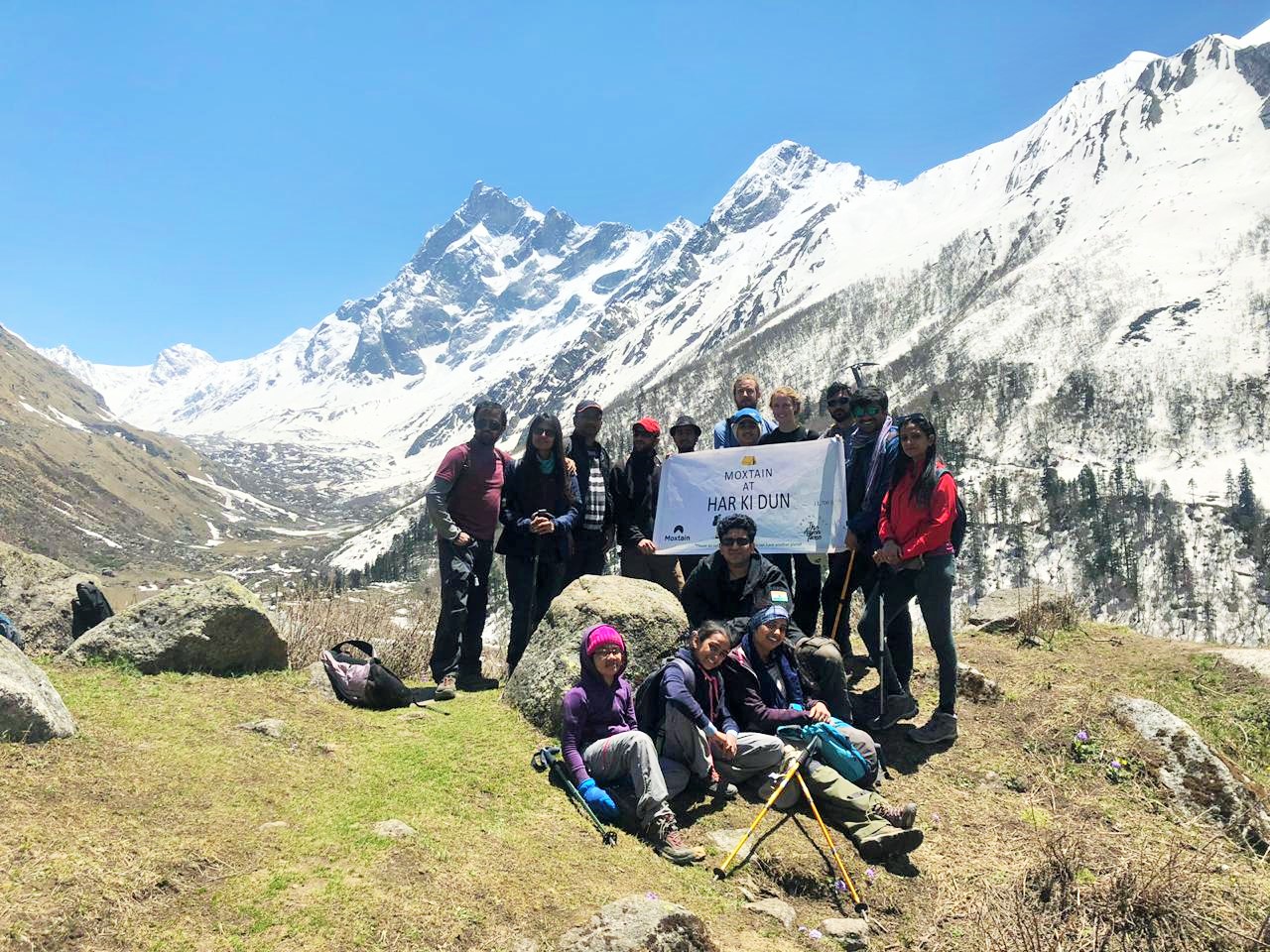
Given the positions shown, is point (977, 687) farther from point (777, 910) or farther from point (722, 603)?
point (777, 910)

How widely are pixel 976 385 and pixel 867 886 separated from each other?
186781 mm

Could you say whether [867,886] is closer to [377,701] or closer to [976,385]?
[377,701]

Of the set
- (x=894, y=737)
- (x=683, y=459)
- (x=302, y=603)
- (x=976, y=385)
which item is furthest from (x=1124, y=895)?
(x=976, y=385)

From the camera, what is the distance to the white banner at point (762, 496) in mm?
8102

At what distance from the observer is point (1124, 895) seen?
4590 mm

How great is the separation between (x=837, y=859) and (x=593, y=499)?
16.5ft

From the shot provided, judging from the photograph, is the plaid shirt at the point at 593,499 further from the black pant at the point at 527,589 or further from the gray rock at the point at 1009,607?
the gray rock at the point at 1009,607

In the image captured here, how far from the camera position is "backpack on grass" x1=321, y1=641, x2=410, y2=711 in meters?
7.97

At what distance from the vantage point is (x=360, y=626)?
11844 millimetres

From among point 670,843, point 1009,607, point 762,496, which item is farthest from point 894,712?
point 1009,607

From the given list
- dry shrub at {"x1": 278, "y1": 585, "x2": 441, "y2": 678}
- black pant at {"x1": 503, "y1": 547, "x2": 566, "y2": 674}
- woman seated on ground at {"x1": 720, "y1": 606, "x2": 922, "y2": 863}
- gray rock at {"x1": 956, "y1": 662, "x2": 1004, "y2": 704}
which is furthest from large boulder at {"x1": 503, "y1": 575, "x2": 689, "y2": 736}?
gray rock at {"x1": 956, "y1": 662, "x2": 1004, "y2": 704}

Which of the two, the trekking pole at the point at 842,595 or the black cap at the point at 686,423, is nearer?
the trekking pole at the point at 842,595

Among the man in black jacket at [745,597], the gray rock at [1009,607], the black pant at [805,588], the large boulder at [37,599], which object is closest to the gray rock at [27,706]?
the man in black jacket at [745,597]

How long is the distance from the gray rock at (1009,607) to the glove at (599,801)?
8.67m
